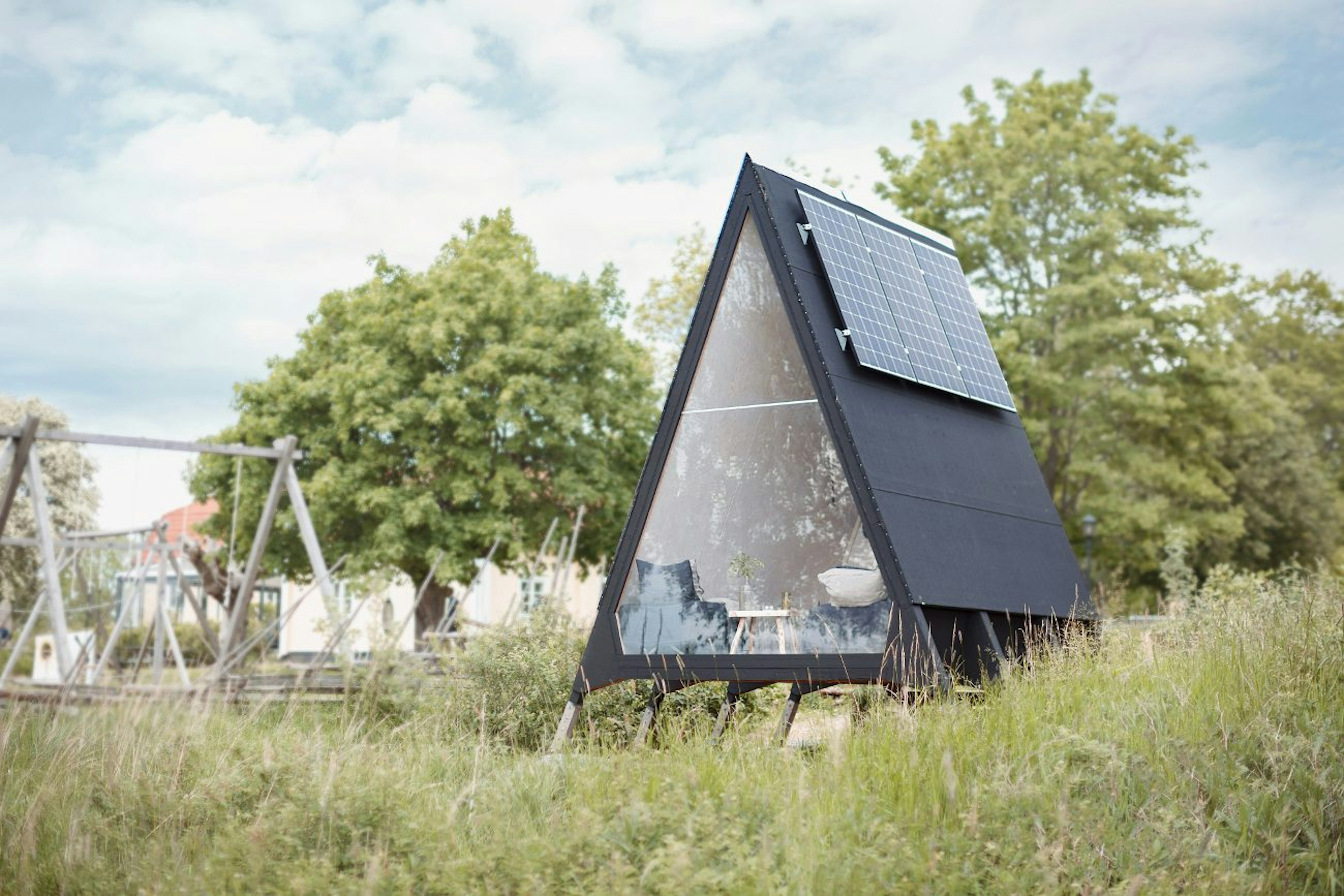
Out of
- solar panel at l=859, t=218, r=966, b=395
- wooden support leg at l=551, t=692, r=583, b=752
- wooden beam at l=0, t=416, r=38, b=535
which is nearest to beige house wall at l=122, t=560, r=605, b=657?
wooden beam at l=0, t=416, r=38, b=535

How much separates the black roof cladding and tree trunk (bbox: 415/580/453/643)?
16116 millimetres

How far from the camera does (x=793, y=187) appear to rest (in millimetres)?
8523

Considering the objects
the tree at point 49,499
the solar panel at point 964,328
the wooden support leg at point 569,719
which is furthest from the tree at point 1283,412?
the tree at point 49,499

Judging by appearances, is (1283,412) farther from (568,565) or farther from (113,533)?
(113,533)

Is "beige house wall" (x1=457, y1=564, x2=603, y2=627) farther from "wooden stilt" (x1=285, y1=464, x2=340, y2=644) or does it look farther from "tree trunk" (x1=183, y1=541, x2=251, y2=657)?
"wooden stilt" (x1=285, y1=464, x2=340, y2=644)

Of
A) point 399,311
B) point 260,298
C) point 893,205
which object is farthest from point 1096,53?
point 260,298

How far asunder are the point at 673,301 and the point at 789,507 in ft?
73.0

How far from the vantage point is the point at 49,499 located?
129 ft

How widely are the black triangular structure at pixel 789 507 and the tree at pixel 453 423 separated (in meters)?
14.1

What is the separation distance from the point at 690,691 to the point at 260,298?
9.23 m

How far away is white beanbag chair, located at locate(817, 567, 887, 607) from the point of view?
776 centimetres

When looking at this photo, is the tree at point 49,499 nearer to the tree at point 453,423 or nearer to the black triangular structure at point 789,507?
the tree at point 453,423

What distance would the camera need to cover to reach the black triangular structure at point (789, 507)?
7664 millimetres

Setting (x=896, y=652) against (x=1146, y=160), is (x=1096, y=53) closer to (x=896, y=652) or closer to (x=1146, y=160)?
(x=1146, y=160)
